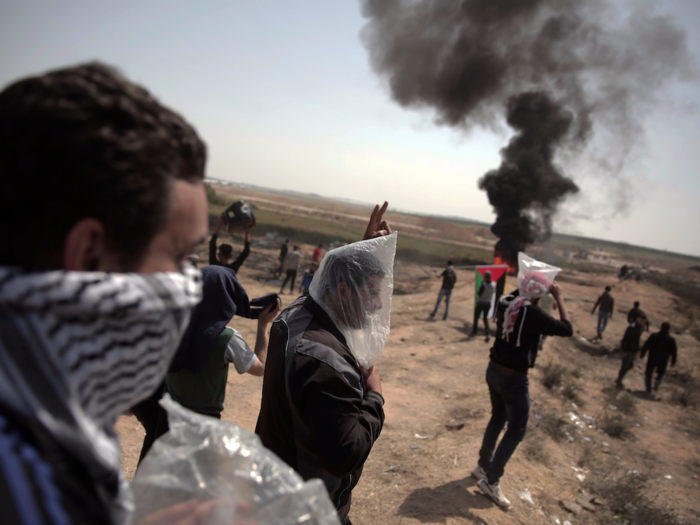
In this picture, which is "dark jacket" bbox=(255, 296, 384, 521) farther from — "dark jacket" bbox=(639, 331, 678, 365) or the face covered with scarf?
"dark jacket" bbox=(639, 331, 678, 365)

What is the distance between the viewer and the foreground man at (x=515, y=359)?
3629 mm

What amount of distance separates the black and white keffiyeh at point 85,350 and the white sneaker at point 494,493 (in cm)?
410

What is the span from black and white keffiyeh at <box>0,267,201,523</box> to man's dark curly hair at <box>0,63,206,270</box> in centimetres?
6

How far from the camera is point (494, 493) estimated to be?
3.85m

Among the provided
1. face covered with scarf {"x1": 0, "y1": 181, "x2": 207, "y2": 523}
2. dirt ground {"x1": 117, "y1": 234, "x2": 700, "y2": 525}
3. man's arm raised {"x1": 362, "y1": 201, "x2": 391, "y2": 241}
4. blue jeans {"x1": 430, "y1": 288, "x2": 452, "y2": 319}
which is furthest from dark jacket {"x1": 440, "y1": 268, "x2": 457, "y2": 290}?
face covered with scarf {"x1": 0, "y1": 181, "x2": 207, "y2": 523}

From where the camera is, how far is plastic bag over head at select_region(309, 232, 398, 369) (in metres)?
1.99

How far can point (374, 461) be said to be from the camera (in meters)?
4.63

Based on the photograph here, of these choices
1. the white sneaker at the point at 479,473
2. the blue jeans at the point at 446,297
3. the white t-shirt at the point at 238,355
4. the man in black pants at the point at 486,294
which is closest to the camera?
the white t-shirt at the point at 238,355

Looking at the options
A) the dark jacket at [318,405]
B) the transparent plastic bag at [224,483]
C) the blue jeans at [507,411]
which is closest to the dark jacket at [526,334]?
the blue jeans at [507,411]

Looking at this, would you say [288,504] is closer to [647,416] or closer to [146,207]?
[146,207]

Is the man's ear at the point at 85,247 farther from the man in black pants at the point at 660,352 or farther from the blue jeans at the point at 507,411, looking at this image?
the man in black pants at the point at 660,352

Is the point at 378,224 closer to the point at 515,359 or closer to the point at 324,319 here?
the point at 324,319

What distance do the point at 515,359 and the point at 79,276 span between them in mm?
3724

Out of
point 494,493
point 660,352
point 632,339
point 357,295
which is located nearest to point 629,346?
point 632,339
